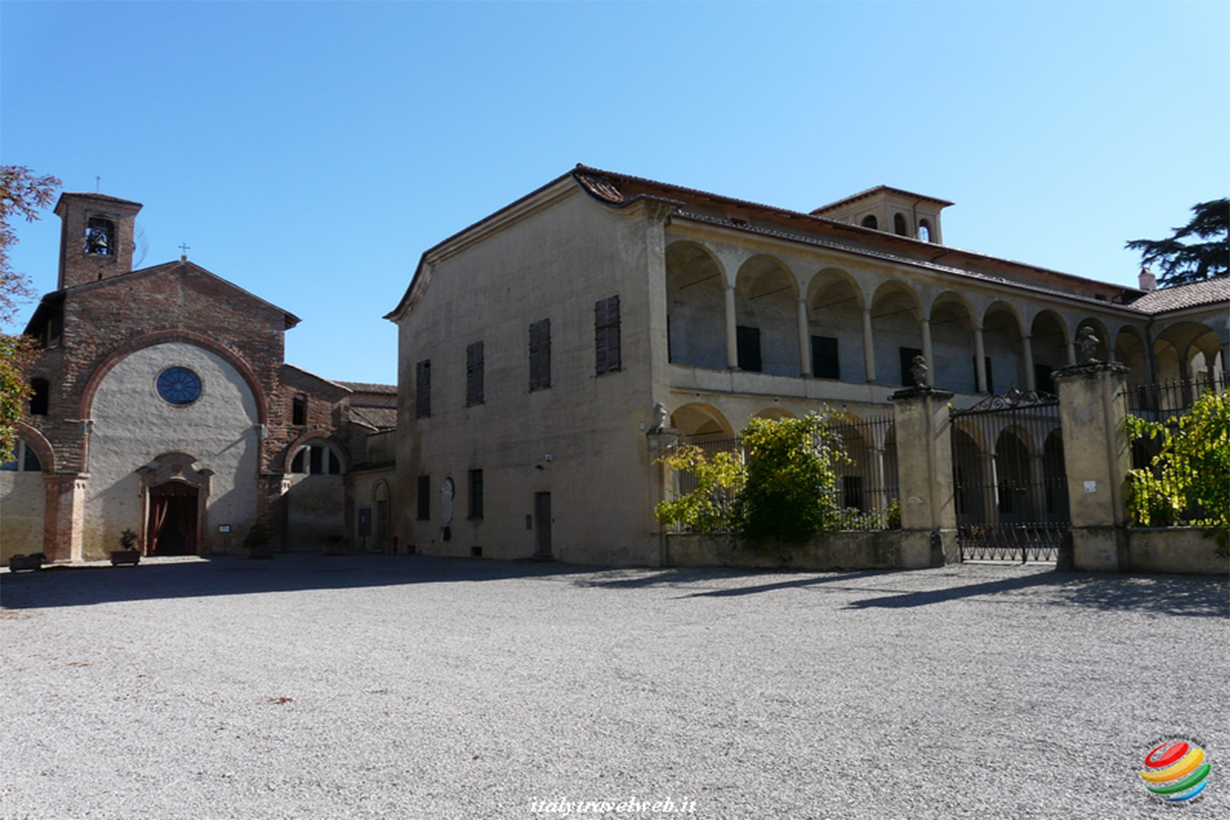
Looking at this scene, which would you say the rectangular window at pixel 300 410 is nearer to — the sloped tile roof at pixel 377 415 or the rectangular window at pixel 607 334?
the sloped tile roof at pixel 377 415

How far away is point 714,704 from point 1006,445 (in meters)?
24.1

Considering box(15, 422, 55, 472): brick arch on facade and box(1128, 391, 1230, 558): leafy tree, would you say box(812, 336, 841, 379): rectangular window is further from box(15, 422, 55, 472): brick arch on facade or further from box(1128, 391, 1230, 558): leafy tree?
box(15, 422, 55, 472): brick arch on facade

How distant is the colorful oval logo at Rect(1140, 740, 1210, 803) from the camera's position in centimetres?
343

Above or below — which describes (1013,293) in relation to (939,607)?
above

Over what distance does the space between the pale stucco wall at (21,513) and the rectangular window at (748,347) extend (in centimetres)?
2064

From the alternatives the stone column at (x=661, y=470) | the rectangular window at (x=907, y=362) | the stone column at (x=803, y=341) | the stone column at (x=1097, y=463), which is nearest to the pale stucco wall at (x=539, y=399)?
the stone column at (x=661, y=470)

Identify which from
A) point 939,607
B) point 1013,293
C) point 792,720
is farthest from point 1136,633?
point 1013,293

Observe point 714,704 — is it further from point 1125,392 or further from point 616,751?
point 1125,392

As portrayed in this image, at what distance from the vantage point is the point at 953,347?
26734 millimetres

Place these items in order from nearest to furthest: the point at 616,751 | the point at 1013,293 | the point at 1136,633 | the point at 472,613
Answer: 1. the point at 616,751
2. the point at 1136,633
3. the point at 472,613
4. the point at 1013,293

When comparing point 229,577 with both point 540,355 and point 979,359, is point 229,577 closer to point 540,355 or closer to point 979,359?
point 540,355

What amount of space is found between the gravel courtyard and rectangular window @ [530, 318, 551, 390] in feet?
36.2

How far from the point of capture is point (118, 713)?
5.39 metres

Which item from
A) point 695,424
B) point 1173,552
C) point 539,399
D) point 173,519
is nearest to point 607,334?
point 539,399
